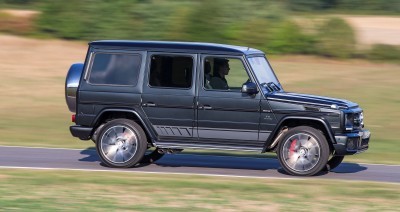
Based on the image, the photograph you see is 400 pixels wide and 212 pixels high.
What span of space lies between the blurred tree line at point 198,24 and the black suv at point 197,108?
1965cm

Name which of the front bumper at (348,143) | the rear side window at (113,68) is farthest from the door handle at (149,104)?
the front bumper at (348,143)

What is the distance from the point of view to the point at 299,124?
13.7 meters

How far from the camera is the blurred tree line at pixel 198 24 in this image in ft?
111

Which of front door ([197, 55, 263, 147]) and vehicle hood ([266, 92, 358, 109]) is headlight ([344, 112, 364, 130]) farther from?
front door ([197, 55, 263, 147])

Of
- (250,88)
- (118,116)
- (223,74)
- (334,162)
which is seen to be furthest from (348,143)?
(118,116)

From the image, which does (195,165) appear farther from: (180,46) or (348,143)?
(348,143)

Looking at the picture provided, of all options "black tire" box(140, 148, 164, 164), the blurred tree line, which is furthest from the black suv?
the blurred tree line

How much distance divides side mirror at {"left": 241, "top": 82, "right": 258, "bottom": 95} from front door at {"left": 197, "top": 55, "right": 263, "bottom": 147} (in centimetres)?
8

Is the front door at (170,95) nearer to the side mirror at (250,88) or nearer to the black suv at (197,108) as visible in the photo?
the black suv at (197,108)

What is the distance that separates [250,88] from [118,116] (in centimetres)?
220

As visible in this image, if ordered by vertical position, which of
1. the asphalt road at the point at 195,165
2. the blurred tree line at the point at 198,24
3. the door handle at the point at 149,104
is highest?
the blurred tree line at the point at 198,24

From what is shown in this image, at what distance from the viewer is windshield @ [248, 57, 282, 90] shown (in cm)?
1376

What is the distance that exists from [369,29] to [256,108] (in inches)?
1038

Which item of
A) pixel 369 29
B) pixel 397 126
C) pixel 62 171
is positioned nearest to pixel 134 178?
pixel 62 171
